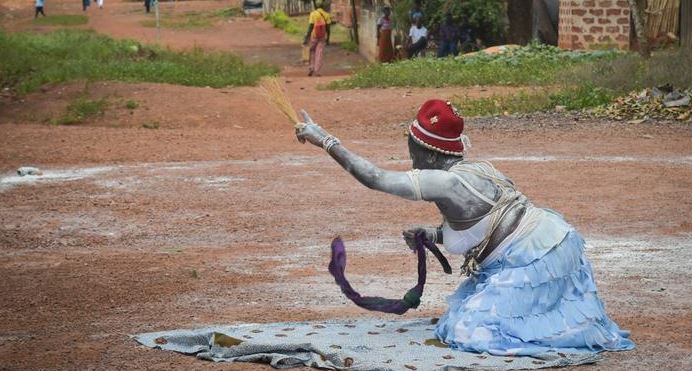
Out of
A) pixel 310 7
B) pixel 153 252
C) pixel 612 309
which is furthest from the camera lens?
pixel 310 7

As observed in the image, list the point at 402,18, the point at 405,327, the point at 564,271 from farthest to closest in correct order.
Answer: the point at 402,18
the point at 405,327
the point at 564,271

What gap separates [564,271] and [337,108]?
1292cm

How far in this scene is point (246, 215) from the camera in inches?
444

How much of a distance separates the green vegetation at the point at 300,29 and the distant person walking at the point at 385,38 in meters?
4.94

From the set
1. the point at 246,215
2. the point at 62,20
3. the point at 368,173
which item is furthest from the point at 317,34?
the point at 62,20

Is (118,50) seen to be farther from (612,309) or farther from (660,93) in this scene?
(612,309)

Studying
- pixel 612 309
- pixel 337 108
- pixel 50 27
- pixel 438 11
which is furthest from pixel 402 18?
pixel 612 309

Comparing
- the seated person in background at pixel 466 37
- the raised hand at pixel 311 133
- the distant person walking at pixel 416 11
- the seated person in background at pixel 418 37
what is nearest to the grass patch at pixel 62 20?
the seated person in background at pixel 418 37

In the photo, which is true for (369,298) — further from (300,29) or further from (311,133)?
(300,29)

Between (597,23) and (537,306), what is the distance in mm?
19200

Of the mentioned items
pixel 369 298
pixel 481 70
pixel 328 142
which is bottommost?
pixel 481 70

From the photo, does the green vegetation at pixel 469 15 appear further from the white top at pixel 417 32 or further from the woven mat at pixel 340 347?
the woven mat at pixel 340 347

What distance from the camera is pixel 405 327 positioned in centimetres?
678

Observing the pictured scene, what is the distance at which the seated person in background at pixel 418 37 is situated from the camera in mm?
26984
